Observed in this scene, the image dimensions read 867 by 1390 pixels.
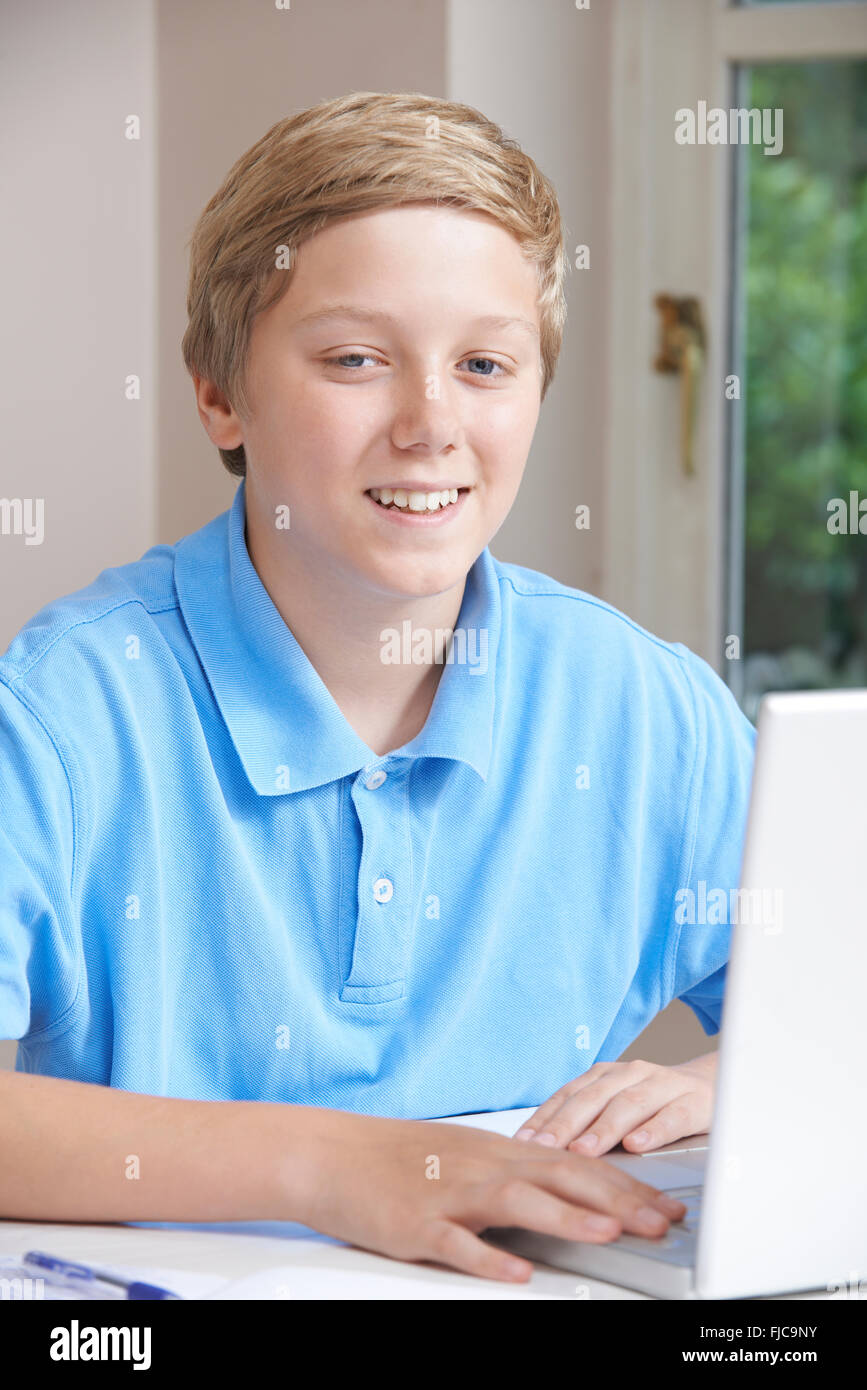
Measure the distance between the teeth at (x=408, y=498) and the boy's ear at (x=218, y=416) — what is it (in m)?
0.14

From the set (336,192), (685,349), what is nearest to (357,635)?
(336,192)

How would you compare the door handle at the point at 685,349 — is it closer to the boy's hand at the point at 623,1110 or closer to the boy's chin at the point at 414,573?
the boy's chin at the point at 414,573

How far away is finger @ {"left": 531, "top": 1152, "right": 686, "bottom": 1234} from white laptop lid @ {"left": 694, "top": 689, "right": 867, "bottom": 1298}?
0.08 m

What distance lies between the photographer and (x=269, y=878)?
974 millimetres

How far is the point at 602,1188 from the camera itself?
28.4 inches

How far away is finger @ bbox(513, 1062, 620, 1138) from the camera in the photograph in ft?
2.83

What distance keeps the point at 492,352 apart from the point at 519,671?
26 cm

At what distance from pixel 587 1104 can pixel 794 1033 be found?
0.30m

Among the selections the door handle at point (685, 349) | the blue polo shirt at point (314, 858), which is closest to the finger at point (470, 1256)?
the blue polo shirt at point (314, 858)

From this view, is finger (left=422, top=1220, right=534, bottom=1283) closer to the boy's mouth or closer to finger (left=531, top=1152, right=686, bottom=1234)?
finger (left=531, top=1152, right=686, bottom=1234)

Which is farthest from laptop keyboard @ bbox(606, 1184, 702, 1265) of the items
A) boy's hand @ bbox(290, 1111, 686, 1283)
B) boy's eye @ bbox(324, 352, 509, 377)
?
boy's eye @ bbox(324, 352, 509, 377)

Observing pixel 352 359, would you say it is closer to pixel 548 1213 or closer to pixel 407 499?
pixel 407 499

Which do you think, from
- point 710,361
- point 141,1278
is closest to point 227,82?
point 710,361
